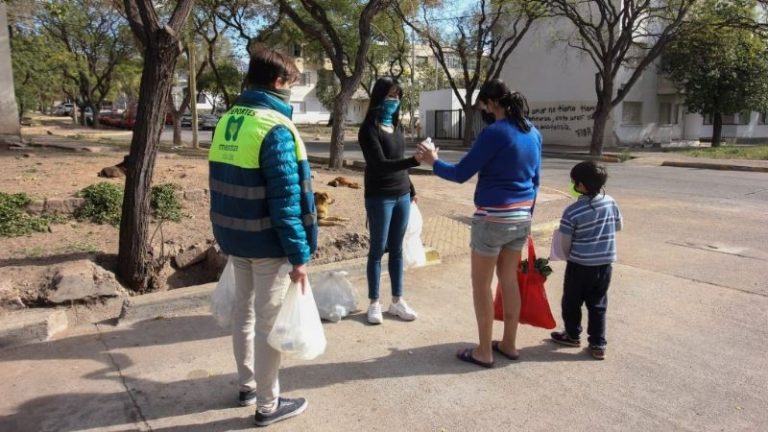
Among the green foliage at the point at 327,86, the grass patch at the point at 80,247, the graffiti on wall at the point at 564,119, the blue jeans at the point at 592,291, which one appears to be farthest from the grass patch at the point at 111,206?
the green foliage at the point at 327,86

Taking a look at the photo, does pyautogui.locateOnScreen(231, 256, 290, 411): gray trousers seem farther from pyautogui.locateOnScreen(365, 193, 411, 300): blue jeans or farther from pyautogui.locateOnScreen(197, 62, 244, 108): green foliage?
pyautogui.locateOnScreen(197, 62, 244, 108): green foliage

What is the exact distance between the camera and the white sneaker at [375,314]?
4.50 metres

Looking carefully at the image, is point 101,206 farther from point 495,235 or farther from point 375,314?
point 495,235

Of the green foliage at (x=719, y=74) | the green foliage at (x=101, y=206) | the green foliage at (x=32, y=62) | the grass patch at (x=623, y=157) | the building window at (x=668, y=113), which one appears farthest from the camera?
the building window at (x=668, y=113)

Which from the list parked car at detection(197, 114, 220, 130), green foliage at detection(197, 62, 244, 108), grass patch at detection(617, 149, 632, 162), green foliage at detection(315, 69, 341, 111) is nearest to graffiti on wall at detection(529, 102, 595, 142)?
grass patch at detection(617, 149, 632, 162)

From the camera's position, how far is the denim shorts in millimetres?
3514

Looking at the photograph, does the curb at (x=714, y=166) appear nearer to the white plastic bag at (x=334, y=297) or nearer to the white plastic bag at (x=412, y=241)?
the white plastic bag at (x=412, y=241)

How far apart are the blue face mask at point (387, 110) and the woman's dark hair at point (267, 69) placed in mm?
1371

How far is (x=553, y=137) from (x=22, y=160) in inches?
965

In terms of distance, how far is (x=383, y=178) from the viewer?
422cm

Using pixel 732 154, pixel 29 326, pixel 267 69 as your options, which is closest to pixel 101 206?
pixel 29 326

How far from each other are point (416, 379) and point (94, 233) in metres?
3.94

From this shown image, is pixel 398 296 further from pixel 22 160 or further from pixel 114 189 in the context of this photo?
pixel 22 160

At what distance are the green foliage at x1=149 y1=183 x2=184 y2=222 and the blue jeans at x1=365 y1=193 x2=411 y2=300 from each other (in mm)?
2898
